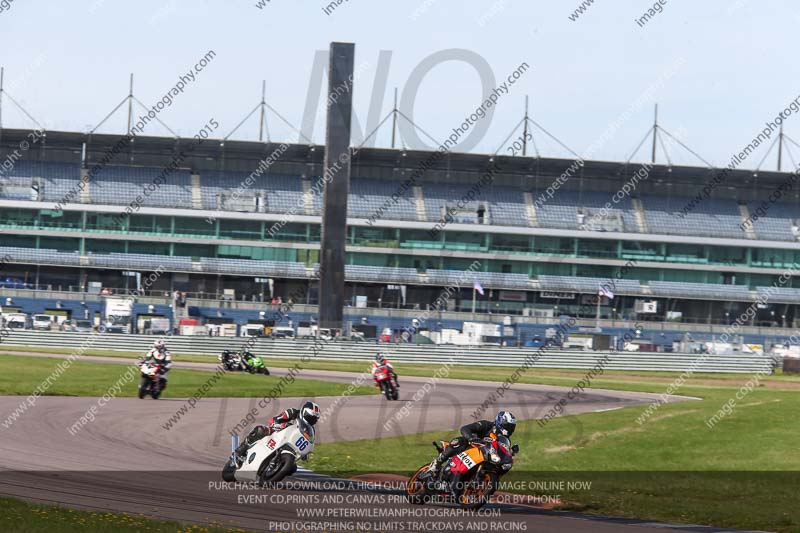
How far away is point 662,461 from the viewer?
2305cm

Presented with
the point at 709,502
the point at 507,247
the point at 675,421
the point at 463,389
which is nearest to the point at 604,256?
the point at 507,247

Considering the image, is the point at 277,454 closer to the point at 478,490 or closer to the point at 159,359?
the point at 478,490

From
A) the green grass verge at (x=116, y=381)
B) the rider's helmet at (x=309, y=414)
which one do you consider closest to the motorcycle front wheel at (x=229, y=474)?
the rider's helmet at (x=309, y=414)

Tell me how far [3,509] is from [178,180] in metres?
72.4

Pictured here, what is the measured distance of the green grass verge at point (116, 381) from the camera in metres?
32.3

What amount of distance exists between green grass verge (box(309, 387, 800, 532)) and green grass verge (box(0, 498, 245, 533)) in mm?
6642

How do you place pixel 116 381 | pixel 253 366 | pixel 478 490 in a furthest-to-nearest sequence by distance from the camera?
pixel 253 366, pixel 116 381, pixel 478 490

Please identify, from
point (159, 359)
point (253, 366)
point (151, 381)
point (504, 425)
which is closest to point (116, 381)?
point (151, 381)

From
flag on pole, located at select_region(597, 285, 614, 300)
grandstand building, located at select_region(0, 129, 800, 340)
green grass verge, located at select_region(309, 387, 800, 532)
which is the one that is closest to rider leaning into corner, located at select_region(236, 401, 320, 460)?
green grass verge, located at select_region(309, 387, 800, 532)

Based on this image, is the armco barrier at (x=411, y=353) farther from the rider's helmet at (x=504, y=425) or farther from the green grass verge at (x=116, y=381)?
the rider's helmet at (x=504, y=425)

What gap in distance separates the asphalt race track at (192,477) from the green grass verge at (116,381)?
9.39ft

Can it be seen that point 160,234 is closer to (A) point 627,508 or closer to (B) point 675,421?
(B) point 675,421

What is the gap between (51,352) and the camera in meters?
52.6

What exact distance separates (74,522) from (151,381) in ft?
63.5
